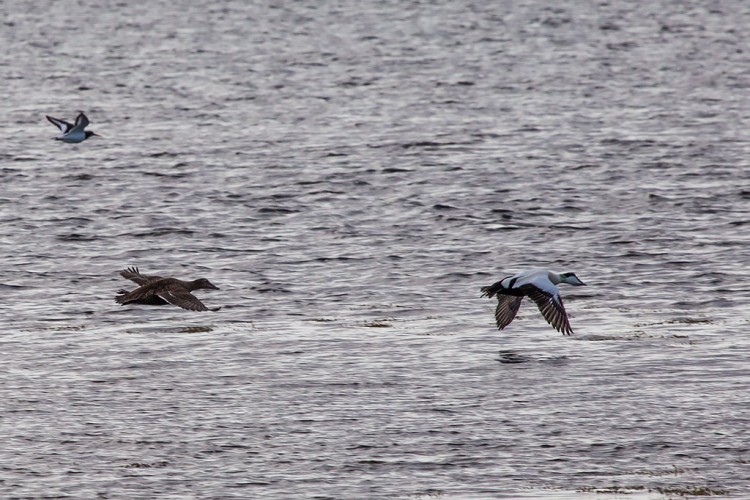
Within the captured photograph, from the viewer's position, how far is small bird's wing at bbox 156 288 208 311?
21297mm

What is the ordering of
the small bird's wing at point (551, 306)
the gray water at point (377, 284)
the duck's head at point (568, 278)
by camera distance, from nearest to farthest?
the gray water at point (377, 284) < the small bird's wing at point (551, 306) < the duck's head at point (568, 278)

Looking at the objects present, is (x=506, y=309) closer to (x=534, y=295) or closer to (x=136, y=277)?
(x=534, y=295)

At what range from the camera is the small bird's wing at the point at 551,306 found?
2030cm

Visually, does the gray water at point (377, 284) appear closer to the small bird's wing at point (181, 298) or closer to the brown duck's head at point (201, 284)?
the small bird's wing at point (181, 298)

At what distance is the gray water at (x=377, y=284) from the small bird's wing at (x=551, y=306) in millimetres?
286

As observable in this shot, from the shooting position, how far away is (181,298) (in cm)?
2150

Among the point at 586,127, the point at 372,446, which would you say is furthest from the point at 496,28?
the point at 372,446

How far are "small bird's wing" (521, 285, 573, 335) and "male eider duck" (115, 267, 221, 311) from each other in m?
4.29

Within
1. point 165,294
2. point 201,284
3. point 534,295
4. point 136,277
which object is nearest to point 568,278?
point 534,295

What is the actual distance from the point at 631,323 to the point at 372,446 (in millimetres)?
6588

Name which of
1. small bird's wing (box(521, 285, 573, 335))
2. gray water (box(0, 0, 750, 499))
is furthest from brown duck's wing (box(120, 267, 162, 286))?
small bird's wing (box(521, 285, 573, 335))

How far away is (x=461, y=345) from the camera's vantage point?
20406 millimetres

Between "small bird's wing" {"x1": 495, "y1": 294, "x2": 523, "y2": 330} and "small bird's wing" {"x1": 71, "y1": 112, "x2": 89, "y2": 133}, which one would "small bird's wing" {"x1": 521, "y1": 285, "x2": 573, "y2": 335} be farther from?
"small bird's wing" {"x1": 71, "y1": 112, "x2": 89, "y2": 133}

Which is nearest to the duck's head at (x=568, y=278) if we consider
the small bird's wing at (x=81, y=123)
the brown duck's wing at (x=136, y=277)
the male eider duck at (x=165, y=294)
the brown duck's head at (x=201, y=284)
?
the male eider duck at (x=165, y=294)
